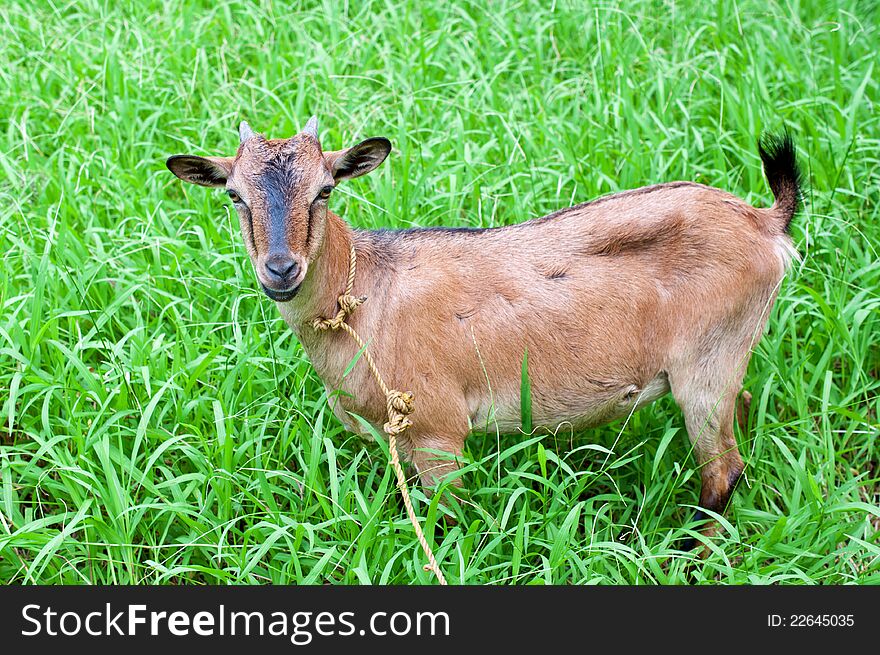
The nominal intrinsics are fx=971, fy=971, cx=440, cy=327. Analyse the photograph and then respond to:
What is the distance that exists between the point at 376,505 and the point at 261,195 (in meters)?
1.21

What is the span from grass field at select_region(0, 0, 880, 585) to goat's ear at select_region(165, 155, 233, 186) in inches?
32.6

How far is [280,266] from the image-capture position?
3.29 m

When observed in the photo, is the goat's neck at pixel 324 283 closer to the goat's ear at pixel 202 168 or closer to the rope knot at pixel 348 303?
the rope knot at pixel 348 303

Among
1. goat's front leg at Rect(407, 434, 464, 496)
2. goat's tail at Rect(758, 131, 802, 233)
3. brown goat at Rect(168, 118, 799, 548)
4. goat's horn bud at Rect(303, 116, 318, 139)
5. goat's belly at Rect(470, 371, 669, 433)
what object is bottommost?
goat's front leg at Rect(407, 434, 464, 496)

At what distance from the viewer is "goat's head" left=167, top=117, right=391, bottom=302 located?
3.32 m

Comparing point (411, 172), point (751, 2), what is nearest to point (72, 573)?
point (411, 172)

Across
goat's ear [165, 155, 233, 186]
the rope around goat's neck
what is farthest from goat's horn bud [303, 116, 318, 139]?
the rope around goat's neck

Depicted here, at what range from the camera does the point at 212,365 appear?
433 cm

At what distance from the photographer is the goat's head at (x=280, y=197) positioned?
3324mm

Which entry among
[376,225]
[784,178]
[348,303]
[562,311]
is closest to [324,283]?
[348,303]

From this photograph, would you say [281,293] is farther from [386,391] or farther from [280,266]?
[386,391]

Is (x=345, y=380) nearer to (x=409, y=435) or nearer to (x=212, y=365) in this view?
(x=409, y=435)

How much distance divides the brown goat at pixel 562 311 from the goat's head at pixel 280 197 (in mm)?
158

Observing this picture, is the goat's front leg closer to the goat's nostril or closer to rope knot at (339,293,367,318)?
rope knot at (339,293,367,318)
